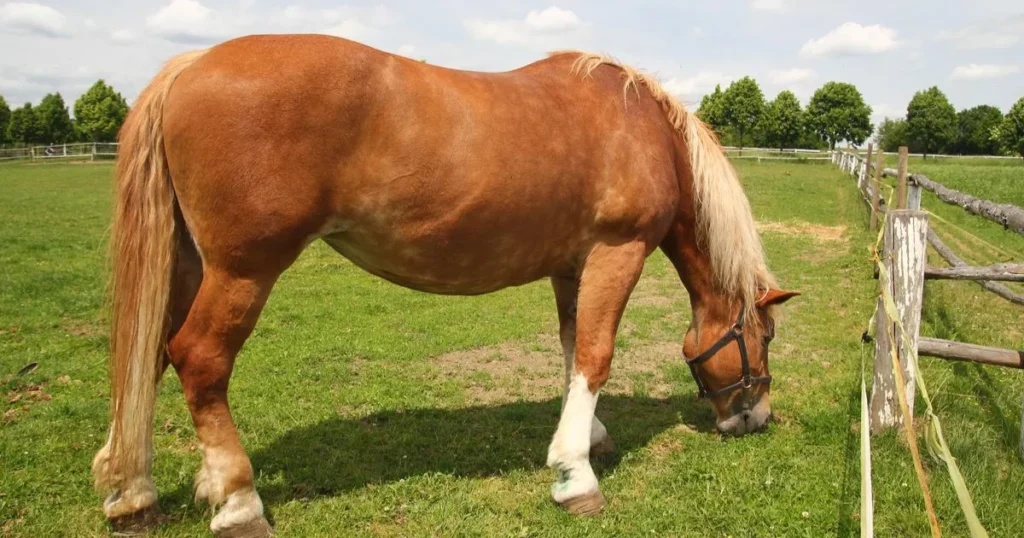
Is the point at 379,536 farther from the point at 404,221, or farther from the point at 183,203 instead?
the point at 183,203

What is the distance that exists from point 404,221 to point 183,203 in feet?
3.27

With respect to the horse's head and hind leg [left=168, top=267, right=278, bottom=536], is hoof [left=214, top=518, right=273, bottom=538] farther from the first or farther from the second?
the horse's head

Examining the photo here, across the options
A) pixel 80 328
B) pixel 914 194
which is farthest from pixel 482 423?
pixel 914 194

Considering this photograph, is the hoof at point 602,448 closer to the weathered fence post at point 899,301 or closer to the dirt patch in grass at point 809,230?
the weathered fence post at point 899,301

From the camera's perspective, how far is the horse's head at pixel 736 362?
4316 millimetres

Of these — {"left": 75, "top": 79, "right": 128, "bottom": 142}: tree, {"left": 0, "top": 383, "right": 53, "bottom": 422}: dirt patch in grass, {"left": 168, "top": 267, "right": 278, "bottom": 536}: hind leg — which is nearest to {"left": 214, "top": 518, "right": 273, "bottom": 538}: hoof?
{"left": 168, "top": 267, "right": 278, "bottom": 536}: hind leg

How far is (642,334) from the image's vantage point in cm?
721

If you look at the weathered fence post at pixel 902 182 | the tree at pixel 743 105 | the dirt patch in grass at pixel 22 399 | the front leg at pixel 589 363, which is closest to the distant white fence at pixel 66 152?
the dirt patch in grass at pixel 22 399

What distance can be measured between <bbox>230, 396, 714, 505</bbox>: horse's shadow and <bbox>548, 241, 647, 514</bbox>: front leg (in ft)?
1.84

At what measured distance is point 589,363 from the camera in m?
3.74

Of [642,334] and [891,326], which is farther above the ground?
[891,326]

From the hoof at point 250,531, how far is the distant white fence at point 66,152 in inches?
1715

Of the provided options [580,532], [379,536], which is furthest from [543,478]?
[379,536]

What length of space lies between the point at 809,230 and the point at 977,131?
85.8m
